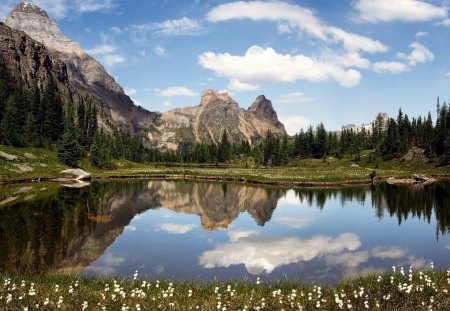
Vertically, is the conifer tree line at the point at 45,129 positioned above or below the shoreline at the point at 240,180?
above

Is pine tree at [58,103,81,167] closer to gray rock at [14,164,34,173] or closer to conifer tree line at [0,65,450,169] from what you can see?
conifer tree line at [0,65,450,169]

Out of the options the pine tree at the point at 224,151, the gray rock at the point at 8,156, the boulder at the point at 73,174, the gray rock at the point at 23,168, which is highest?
the pine tree at the point at 224,151

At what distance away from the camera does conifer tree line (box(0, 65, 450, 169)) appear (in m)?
97.2

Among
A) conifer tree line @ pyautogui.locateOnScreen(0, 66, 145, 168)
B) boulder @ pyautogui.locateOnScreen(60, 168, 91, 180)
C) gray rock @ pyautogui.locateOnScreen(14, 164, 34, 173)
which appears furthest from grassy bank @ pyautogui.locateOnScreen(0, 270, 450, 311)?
conifer tree line @ pyautogui.locateOnScreen(0, 66, 145, 168)

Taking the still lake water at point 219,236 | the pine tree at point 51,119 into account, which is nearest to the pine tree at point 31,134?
the pine tree at point 51,119

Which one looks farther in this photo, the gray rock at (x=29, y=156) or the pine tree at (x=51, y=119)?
the pine tree at (x=51, y=119)

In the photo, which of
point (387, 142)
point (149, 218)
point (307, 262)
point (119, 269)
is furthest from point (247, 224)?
point (387, 142)

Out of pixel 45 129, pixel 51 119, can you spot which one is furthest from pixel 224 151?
pixel 45 129

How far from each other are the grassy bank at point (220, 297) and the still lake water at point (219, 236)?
18.9 feet

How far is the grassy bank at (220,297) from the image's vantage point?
516 inches

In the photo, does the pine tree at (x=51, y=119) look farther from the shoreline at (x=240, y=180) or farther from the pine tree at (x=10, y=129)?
the shoreline at (x=240, y=180)

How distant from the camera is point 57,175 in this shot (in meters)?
81.9

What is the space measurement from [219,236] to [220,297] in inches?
706

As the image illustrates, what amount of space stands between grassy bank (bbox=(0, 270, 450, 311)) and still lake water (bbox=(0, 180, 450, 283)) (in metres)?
5.75
